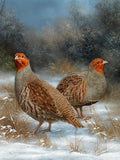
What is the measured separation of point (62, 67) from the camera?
812 centimetres

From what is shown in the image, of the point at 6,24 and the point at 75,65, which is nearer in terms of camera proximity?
the point at 75,65

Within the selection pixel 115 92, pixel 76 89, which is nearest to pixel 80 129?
pixel 76 89

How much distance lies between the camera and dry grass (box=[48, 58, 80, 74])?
26.5 ft

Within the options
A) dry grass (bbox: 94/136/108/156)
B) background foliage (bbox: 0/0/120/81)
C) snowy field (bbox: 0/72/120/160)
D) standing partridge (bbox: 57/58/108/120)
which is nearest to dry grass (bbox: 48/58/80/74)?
background foliage (bbox: 0/0/120/81)

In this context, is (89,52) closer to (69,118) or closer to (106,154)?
(69,118)

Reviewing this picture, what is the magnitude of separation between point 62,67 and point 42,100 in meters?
3.95

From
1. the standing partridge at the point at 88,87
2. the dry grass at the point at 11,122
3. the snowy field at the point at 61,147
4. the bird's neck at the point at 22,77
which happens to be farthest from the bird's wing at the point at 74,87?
the bird's neck at the point at 22,77

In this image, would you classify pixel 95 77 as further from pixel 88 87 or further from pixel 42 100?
pixel 42 100

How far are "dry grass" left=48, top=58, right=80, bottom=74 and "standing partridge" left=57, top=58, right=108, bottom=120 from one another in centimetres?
265

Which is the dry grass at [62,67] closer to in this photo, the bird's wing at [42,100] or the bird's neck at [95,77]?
the bird's neck at [95,77]

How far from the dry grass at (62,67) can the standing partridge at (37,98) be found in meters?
3.70

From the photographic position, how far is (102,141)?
4.02 m

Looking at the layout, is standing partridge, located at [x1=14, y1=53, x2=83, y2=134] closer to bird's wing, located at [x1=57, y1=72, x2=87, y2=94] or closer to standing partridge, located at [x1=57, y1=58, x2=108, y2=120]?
standing partridge, located at [x1=57, y1=58, x2=108, y2=120]

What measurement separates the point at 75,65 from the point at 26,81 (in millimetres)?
3820
